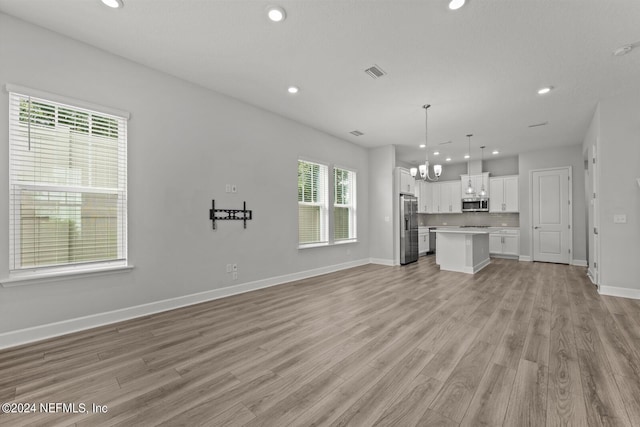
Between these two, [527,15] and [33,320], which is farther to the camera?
[33,320]

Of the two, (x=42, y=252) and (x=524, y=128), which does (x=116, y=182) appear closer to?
(x=42, y=252)

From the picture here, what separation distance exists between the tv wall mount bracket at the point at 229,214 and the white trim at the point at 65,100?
149 cm

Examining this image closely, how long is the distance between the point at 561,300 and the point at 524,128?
3.50 m

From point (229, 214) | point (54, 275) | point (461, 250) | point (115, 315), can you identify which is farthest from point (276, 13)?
point (461, 250)

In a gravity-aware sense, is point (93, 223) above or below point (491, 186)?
below

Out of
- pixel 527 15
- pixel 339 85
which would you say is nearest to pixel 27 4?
pixel 339 85

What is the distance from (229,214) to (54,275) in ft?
6.55

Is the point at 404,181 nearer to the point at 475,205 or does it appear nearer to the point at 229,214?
the point at 475,205

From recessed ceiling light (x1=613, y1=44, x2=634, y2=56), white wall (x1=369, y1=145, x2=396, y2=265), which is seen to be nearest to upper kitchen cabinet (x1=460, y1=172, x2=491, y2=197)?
white wall (x1=369, y1=145, x2=396, y2=265)

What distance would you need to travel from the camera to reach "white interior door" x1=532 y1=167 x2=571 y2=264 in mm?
6875

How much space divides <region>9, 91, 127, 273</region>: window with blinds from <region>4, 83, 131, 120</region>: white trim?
44mm

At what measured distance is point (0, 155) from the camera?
96.7 inches

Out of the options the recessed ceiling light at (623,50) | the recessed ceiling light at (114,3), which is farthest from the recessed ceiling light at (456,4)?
the recessed ceiling light at (114,3)

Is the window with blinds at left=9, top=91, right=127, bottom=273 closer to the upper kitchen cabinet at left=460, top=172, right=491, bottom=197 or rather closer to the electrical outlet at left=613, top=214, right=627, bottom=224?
the electrical outlet at left=613, top=214, right=627, bottom=224
